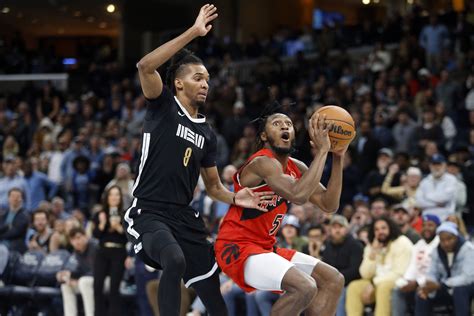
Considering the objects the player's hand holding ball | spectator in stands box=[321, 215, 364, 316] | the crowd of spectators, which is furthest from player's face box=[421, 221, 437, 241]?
the player's hand holding ball

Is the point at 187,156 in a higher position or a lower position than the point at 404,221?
higher

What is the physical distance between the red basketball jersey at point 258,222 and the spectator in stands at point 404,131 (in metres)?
8.03

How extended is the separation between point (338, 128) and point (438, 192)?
5.92 m

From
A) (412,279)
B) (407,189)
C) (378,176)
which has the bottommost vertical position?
(412,279)

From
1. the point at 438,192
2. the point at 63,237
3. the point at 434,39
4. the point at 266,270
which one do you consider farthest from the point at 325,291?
the point at 434,39

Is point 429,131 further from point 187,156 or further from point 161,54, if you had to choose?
point 161,54

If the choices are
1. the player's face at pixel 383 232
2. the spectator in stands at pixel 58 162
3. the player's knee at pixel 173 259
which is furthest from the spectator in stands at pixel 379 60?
the player's knee at pixel 173 259

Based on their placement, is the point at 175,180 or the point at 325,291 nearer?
the point at 175,180

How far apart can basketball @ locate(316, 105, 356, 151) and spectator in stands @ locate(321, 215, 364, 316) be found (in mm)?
4282

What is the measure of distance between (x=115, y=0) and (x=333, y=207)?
20321 mm

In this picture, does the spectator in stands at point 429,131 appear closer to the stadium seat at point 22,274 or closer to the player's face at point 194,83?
the stadium seat at point 22,274

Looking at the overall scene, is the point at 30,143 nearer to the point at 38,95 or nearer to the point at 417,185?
the point at 38,95

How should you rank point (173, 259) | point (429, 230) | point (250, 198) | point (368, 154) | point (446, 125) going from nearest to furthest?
point (173, 259), point (250, 198), point (429, 230), point (446, 125), point (368, 154)

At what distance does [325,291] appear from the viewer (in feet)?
21.5
